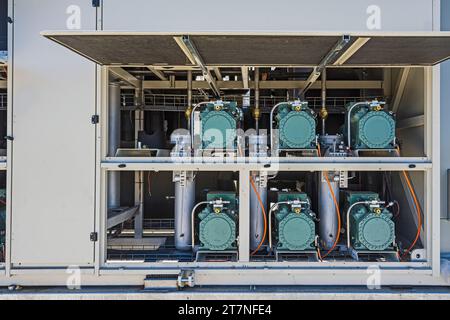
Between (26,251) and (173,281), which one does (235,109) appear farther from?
(26,251)

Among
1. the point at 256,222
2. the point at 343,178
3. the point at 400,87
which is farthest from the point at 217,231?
the point at 400,87

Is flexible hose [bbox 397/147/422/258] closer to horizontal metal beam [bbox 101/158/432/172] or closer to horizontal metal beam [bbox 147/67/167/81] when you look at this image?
horizontal metal beam [bbox 101/158/432/172]

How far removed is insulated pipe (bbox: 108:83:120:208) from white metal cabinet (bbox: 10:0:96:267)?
0.40 metres

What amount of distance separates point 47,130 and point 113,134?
0.49 meters

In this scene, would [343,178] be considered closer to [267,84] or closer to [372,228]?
[372,228]

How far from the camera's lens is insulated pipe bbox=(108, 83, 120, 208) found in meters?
2.36

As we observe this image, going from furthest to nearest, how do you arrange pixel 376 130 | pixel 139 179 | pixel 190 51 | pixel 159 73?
pixel 139 179 → pixel 159 73 → pixel 376 130 → pixel 190 51

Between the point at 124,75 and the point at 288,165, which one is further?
the point at 124,75

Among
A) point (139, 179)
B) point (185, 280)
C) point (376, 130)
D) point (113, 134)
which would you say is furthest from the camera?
point (139, 179)

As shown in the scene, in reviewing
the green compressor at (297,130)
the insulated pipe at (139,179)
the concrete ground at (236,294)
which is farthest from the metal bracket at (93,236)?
the green compressor at (297,130)

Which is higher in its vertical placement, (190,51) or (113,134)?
(190,51)

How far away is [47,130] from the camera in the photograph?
6.41ft

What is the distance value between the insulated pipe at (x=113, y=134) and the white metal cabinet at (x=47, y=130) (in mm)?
402

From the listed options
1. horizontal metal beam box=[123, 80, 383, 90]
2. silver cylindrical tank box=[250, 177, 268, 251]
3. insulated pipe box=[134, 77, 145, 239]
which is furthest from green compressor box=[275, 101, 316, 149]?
insulated pipe box=[134, 77, 145, 239]
